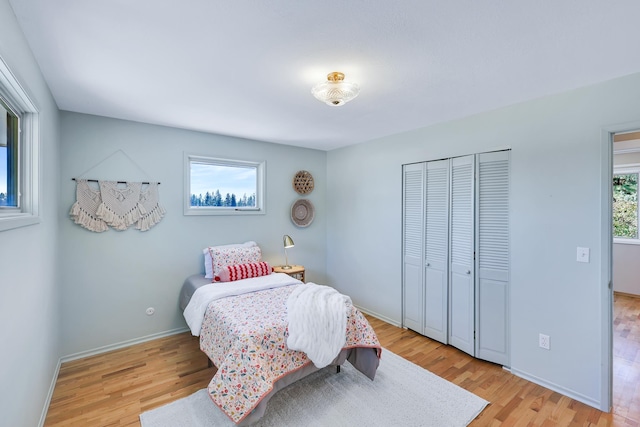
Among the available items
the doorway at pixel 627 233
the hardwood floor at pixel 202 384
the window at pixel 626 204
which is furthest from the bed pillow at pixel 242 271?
the window at pixel 626 204

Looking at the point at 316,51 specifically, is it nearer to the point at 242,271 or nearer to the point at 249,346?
the point at 249,346

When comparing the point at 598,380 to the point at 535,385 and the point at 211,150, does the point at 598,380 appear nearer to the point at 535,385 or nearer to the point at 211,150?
the point at 535,385

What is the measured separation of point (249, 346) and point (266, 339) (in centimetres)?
13

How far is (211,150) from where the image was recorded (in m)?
3.61

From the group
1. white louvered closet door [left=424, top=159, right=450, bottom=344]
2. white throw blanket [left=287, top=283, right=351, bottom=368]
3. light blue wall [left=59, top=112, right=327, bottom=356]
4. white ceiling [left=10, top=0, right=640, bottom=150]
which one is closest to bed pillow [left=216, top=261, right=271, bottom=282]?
light blue wall [left=59, top=112, right=327, bottom=356]

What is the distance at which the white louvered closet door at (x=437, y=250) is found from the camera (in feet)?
10.2

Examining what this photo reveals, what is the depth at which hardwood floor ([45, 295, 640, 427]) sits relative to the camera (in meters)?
2.02

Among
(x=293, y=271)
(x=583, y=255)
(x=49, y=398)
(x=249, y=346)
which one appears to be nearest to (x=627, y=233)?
(x=583, y=255)

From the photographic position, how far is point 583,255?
86.8 inches

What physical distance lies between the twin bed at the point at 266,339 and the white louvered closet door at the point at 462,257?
1131mm

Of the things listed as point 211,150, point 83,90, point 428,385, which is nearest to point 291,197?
point 211,150

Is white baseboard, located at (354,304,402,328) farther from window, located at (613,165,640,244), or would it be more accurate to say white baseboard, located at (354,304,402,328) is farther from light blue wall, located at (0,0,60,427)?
window, located at (613,165,640,244)

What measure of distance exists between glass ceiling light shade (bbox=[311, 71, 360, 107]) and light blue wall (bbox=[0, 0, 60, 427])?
1.56 m

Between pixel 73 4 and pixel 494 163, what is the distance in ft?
10.4
